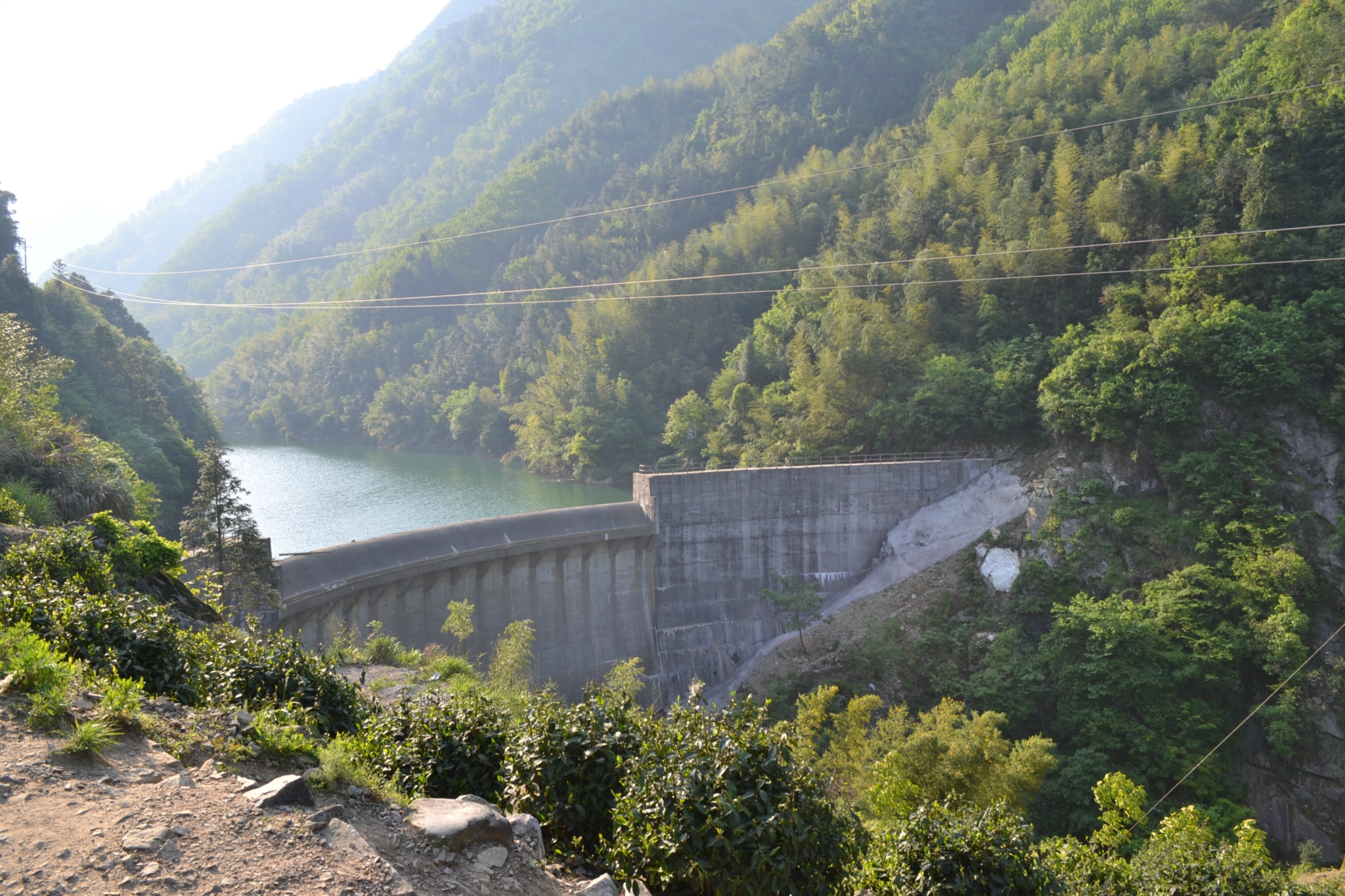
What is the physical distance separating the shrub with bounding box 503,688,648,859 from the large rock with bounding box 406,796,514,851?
0.54 meters

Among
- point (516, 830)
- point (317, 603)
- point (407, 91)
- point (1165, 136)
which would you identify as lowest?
point (317, 603)

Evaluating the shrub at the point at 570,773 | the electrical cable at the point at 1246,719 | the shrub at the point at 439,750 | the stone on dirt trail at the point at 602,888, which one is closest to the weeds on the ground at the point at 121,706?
the shrub at the point at 439,750

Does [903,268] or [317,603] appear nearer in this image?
[317,603]

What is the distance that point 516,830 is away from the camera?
591 centimetres

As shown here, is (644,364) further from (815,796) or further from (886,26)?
(815,796)

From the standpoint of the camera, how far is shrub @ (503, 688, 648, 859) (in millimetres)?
6262

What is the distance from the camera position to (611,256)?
210 feet

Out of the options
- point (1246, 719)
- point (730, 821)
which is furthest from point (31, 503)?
point (1246, 719)

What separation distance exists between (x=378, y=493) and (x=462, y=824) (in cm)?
4150

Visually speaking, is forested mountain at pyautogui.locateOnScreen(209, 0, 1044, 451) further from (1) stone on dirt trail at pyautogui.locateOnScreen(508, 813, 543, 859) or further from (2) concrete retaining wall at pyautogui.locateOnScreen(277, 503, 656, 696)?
(1) stone on dirt trail at pyautogui.locateOnScreen(508, 813, 543, 859)

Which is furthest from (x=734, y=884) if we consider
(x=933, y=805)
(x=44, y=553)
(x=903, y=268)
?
(x=903, y=268)

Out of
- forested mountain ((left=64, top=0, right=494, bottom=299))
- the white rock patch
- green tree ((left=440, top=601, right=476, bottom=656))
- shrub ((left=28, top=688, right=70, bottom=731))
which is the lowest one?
the white rock patch

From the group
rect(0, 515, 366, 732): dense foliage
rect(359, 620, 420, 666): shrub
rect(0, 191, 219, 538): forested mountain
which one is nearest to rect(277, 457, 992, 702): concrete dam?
rect(359, 620, 420, 666): shrub

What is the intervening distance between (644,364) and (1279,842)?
122 feet
